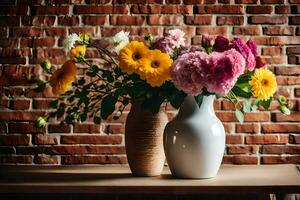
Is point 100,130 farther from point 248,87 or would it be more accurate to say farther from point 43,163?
point 248,87

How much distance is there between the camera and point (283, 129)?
2.30 metres

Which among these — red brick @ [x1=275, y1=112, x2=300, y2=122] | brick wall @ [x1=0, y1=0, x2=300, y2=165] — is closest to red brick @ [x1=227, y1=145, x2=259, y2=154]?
brick wall @ [x1=0, y1=0, x2=300, y2=165]

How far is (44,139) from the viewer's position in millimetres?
2338

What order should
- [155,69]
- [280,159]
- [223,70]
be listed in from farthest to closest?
[280,159]
[155,69]
[223,70]

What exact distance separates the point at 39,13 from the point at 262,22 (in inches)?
42.5

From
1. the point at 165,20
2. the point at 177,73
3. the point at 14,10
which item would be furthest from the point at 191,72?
the point at 14,10

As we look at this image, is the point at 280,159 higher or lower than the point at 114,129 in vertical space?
lower

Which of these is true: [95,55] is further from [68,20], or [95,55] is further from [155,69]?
[155,69]

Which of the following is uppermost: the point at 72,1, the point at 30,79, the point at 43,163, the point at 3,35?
the point at 72,1

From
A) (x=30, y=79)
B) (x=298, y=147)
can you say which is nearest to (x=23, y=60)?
(x=30, y=79)

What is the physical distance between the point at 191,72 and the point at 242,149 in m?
0.96

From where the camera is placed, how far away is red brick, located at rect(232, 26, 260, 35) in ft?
7.62

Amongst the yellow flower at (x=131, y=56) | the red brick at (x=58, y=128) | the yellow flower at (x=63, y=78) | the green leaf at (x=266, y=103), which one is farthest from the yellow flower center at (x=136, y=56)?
the red brick at (x=58, y=128)

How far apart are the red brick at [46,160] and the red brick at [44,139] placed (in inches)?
2.6
